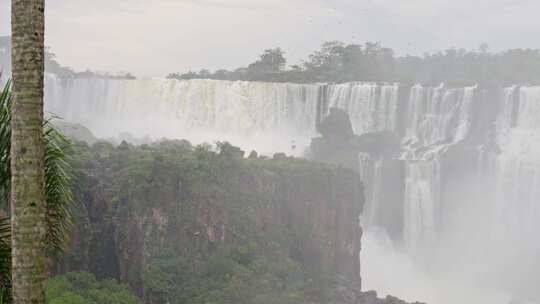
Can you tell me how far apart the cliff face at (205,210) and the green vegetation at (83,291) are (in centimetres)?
233

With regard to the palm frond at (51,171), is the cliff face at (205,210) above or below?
below

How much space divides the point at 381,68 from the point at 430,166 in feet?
69.0

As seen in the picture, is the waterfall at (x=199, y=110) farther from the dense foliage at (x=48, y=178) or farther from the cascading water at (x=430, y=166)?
the dense foliage at (x=48, y=178)

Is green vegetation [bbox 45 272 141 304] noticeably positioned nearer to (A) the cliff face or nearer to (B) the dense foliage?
(A) the cliff face

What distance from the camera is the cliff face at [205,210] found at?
85.9 feet

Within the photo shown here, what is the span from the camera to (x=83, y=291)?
21.2 meters

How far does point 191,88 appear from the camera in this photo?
4722 cm

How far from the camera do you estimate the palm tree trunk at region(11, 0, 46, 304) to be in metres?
4.88

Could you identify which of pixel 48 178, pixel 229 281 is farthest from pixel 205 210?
pixel 48 178

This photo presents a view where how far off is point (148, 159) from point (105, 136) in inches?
853

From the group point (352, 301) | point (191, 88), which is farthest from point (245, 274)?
point (191, 88)

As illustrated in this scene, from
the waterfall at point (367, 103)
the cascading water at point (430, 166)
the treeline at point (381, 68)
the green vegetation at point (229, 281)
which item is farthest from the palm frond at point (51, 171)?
the treeline at point (381, 68)

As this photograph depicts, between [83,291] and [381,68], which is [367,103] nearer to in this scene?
[381,68]

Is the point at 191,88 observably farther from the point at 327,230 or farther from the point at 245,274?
the point at 245,274
